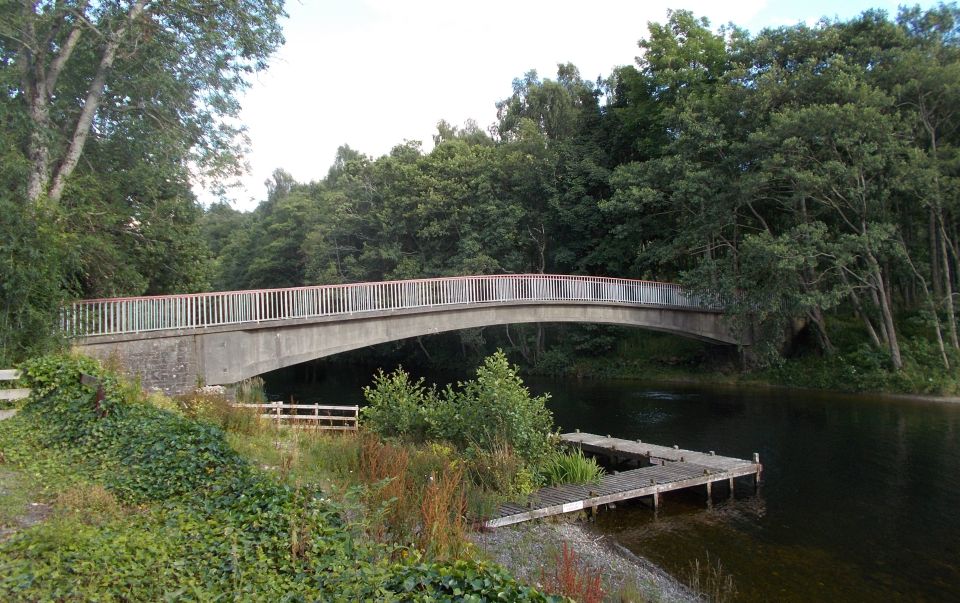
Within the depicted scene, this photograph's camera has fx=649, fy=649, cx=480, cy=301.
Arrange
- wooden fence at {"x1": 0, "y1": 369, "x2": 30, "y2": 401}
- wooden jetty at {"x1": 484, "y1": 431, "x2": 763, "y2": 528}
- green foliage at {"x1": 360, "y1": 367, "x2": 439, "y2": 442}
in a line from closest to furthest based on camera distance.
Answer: wooden jetty at {"x1": 484, "y1": 431, "x2": 763, "y2": 528}
wooden fence at {"x1": 0, "y1": 369, "x2": 30, "y2": 401}
green foliage at {"x1": 360, "y1": 367, "x2": 439, "y2": 442}

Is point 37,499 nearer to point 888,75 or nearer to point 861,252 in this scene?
point 861,252

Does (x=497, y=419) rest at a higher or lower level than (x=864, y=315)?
lower

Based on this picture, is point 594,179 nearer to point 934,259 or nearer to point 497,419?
point 934,259

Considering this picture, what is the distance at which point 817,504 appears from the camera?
1291 centimetres

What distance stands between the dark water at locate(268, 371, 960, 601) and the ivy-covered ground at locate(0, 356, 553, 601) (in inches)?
234

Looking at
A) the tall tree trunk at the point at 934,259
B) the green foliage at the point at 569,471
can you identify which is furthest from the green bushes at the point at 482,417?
the tall tree trunk at the point at 934,259

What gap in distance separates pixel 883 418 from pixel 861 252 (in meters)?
6.92

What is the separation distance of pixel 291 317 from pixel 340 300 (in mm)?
1817

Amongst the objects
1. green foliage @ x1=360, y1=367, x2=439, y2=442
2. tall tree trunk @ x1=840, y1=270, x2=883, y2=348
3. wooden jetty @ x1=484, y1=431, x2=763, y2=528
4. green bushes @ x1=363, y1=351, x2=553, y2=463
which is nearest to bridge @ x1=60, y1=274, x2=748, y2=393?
green foliage @ x1=360, y1=367, x2=439, y2=442

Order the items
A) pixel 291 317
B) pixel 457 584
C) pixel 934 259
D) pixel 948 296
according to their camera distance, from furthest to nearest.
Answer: pixel 934 259, pixel 948 296, pixel 291 317, pixel 457 584

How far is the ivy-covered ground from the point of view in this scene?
4836 mm

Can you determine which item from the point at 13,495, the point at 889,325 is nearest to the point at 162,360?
the point at 13,495

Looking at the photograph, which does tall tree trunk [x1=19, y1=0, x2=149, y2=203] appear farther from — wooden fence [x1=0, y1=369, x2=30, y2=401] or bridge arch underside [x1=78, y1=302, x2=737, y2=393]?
wooden fence [x1=0, y1=369, x2=30, y2=401]

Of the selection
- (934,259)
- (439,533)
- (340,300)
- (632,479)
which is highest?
(934,259)
